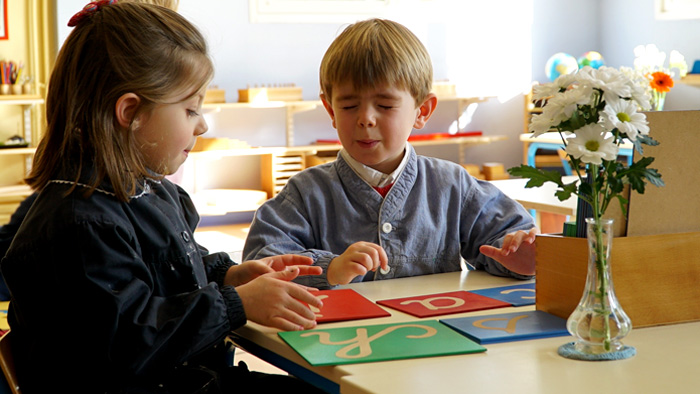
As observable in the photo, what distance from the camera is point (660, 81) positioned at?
419 centimetres

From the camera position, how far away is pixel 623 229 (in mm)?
1030

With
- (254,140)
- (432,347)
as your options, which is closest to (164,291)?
(432,347)

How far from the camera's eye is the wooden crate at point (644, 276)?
3.36 ft

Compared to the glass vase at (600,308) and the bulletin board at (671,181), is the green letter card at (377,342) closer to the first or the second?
the glass vase at (600,308)

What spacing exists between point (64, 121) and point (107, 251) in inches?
9.6

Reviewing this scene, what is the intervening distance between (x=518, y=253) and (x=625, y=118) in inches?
19.9

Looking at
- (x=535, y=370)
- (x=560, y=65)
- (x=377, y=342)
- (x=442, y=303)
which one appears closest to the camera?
(x=535, y=370)

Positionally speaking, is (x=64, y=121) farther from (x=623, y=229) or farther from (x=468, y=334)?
(x=623, y=229)

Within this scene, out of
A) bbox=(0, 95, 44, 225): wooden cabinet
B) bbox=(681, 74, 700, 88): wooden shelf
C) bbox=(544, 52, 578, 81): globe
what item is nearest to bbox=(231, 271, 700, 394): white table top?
bbox=(0, 95, 44, 225): wooden cabinet

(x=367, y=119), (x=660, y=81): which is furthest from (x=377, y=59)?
(x=660, y=81)

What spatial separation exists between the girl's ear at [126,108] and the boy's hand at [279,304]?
0.29 m

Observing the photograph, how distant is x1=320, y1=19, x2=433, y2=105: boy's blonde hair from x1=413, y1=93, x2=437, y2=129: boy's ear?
0.06 meters

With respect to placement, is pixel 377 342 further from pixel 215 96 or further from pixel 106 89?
pixel 215 96

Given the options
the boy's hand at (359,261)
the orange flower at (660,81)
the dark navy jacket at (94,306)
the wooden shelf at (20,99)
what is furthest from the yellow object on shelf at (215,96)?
the dark navy jacket at (94,306)
